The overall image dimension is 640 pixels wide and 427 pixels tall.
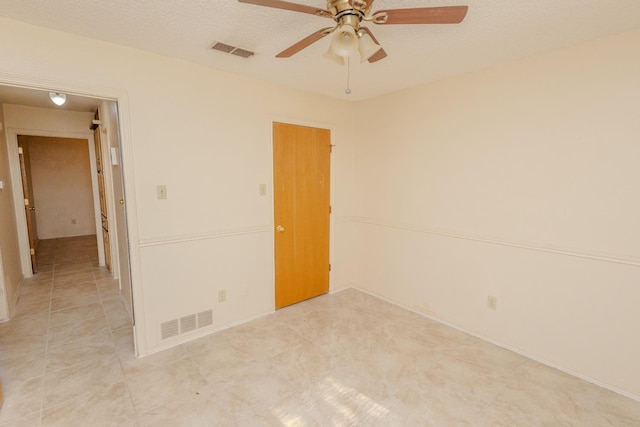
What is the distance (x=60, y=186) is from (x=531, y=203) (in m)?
8.88

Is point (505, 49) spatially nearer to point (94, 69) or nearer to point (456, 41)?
point (456, 41)

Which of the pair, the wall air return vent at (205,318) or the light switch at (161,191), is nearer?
the light switch at (161,191)

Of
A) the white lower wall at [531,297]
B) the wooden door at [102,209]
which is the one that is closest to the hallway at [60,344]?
the wooden door at [102,209]

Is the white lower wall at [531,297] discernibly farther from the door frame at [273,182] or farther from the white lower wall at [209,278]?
the white lower wall at [209,278]

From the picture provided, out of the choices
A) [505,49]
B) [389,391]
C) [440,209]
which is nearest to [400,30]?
[505,49]

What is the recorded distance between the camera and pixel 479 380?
224 centimetres

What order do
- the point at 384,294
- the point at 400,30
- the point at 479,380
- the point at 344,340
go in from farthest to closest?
the point at 384,294
the point at 344,340
the point at 479,380
the point at 400,30

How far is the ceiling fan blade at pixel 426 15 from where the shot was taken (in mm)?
1336

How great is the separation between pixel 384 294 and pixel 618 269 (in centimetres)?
216

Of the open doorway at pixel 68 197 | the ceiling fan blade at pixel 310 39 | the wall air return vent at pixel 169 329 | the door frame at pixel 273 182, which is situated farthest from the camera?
the open doorway at pixel 68 197

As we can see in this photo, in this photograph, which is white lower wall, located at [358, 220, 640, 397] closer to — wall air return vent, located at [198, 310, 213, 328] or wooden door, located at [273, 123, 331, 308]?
wooden door, located at [273, 123, 331, 308]

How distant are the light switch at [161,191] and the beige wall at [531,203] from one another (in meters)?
2.36

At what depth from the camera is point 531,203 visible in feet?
8.09

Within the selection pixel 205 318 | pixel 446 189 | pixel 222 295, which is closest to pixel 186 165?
pixel 222 295
